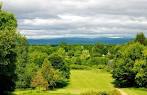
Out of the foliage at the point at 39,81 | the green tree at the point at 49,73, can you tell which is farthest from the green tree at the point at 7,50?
the green tree at the point at 49,73

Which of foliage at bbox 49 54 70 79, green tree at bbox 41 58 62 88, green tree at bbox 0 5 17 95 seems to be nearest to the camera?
green tree at bbox 0 5 17 95

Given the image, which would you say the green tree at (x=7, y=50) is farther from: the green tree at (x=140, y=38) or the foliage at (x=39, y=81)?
the green tree at (x=140, y=38)

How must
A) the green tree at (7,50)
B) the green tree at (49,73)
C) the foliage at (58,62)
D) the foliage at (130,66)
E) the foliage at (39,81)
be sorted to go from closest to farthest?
the green tree at (7,50) < the foliage at (39,81) < the green tree at (49,73) < the foliage at (130,66) < the foliage at (58,62)

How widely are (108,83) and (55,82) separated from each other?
15.9 meters

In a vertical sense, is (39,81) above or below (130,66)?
below

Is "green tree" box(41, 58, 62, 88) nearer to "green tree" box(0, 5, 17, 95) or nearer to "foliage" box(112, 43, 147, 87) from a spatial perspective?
"foliage" box(112, 43, 147, 87)

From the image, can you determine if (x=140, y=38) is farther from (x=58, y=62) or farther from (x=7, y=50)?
(x=7, y=50)

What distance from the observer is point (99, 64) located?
543ft

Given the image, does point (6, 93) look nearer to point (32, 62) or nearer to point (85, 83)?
point (32, 62)

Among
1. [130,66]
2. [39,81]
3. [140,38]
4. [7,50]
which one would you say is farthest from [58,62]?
[7,50]

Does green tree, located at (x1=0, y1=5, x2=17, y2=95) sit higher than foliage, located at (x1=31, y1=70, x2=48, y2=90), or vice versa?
green tree, located at (x1=0, y1=5, x2=17, y2=95)

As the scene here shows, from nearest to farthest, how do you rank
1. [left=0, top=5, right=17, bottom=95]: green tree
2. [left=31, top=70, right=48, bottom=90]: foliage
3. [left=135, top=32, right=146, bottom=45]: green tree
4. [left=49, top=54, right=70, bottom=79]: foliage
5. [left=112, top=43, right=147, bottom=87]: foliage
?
1. [left=0, top=5, right=17, bottom=95]: green tree
2. [left=31, top=70, right=48, bottom=90]: foliage
3. [left=112, top=43, right=147, bottom=87]: foliage
4. [left=49, top=54, right=70, bottom=79]: foliage
5. [left=135, top=32, right=146, bottom=45]: green tree

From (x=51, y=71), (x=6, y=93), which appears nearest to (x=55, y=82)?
(x=51, y=71)

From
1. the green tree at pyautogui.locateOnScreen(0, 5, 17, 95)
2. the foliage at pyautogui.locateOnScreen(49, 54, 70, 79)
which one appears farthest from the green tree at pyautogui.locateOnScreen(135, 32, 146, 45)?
the green tree at pyautogui.locateOnScreen(0, 5, 17, 95)
